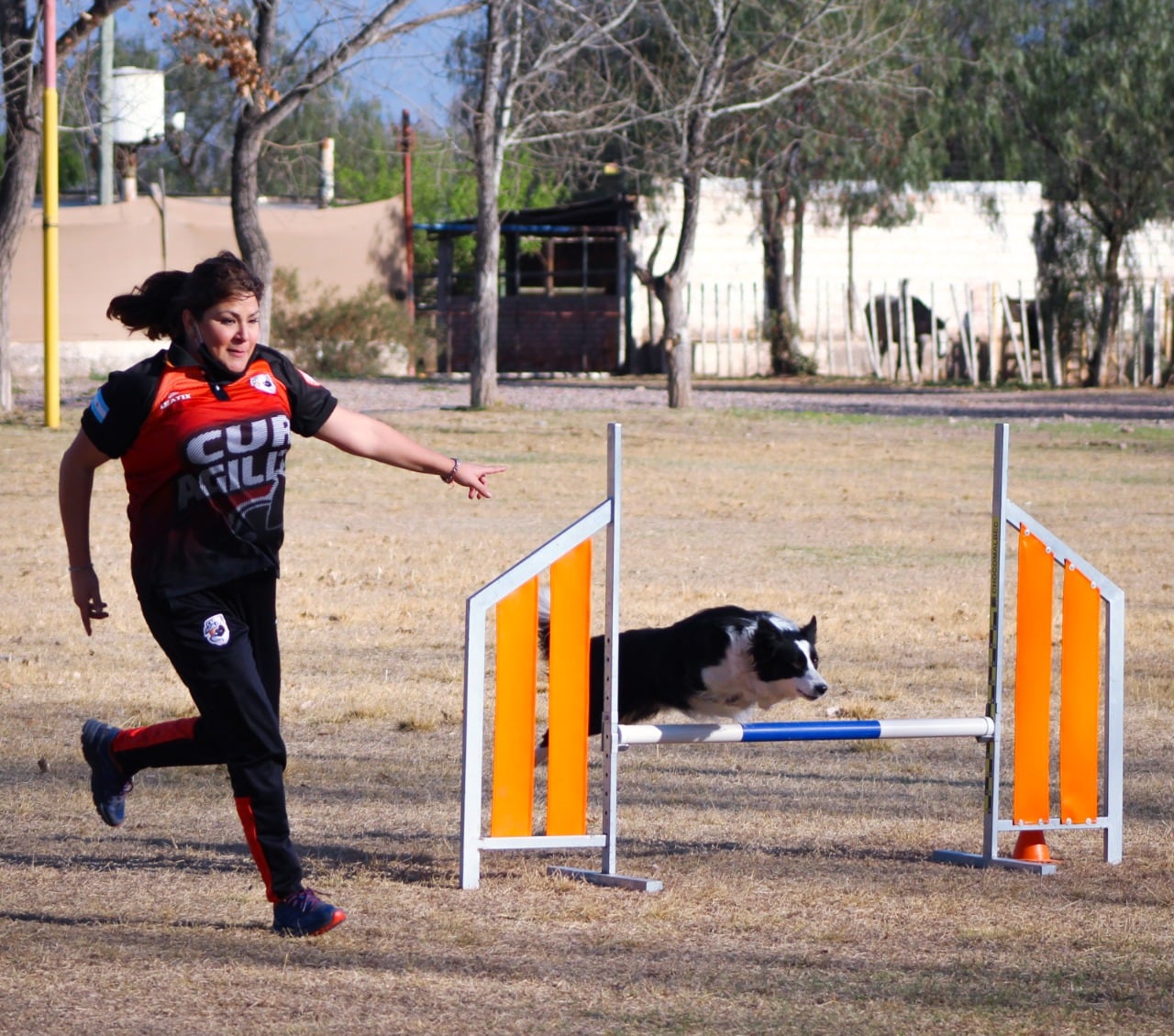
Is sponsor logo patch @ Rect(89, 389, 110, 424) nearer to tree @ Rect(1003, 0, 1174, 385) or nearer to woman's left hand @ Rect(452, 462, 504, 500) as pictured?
woman's left hand @ Rect(452, 462, 504, 500)

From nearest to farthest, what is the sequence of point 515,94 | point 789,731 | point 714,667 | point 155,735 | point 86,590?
point 86,590 < point 155,735 < point 789,731 < point 714,667 < point 515,94

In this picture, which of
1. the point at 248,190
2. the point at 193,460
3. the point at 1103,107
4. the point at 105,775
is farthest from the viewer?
the point at 1103,107

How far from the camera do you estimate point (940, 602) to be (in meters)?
10.7

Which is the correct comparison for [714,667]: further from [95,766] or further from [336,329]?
[336,329]

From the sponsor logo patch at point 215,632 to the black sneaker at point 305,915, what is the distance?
0.70 m

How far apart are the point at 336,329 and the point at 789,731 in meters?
32.2

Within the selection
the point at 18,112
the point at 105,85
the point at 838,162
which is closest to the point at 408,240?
the point at 838,162

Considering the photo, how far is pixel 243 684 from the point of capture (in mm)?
4430

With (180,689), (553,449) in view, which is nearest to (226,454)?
(180,689)

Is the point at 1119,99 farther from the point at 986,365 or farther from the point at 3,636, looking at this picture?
the point at 3,636

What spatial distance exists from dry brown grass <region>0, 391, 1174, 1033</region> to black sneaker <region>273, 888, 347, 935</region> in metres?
0.05

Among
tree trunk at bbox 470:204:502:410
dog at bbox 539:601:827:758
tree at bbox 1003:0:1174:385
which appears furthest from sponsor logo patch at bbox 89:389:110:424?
tree at bbox 1003:0:1174:385

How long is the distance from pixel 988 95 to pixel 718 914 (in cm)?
3490

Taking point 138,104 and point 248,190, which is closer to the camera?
point 248,190
